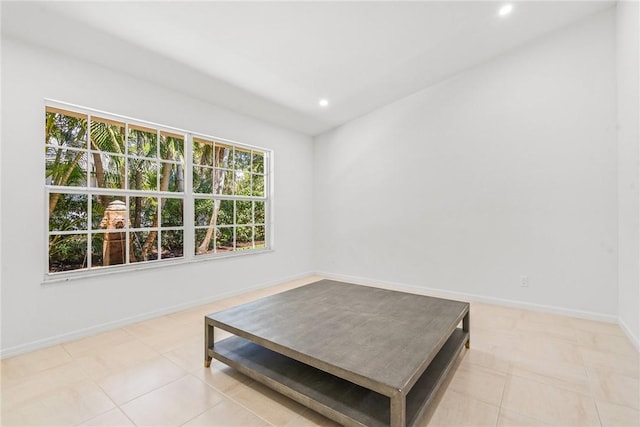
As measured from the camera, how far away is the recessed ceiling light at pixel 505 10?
9.69 ft

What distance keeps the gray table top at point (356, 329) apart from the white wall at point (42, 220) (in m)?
1.48

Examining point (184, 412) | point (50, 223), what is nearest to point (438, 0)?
point (184, 412)

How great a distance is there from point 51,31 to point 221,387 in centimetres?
300

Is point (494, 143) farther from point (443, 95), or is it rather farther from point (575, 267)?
point (575, 267)

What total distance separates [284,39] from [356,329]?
2.64m

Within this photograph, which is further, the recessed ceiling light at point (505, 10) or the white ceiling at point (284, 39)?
the recessed ceiling light at point (505, 10)

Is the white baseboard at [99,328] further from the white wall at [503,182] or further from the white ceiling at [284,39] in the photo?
the white ceiling at [284,39]

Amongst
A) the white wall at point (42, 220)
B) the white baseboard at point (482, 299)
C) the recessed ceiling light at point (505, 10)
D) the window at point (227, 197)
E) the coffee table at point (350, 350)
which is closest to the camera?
the coffee table at point (350, 350)

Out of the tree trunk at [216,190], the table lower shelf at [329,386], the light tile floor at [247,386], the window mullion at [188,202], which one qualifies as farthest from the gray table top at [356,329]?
the tree trunk at [216,190]

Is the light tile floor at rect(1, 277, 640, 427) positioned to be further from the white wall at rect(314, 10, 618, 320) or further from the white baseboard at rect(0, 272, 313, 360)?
the white wall at rect(314, 10, 618, 320)

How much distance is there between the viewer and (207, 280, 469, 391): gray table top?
1532 mm

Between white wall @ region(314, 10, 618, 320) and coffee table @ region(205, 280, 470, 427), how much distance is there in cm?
169

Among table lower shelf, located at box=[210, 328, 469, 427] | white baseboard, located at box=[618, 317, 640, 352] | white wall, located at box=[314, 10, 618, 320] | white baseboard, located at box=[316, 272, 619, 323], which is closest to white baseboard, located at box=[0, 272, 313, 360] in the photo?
table lower shelf, located at box=[210, 328, 469, 427]

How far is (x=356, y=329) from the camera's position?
6.53ft
